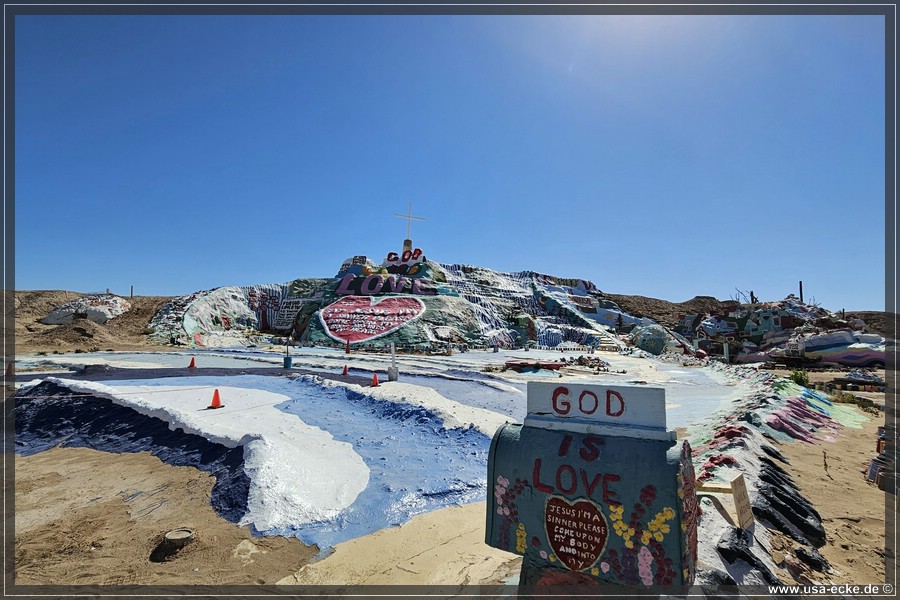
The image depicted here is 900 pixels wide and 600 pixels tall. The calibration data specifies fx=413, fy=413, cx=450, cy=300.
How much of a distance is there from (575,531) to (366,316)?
127ft

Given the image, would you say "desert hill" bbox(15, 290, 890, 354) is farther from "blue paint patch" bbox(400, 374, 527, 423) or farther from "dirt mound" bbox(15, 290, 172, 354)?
"blue paint patch" bbox(400, 374, 527, 423)

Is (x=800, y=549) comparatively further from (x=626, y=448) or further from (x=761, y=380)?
(x=761, y=380)

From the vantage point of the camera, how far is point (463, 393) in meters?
15.9

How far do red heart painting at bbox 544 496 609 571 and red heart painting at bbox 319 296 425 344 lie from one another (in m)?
34.6

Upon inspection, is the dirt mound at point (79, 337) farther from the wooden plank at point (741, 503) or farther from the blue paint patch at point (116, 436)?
the wooden plank at point (741, 503)

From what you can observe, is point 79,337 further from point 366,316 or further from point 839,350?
point 839,350

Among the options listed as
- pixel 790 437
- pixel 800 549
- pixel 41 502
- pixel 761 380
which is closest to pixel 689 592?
pixel 800 549

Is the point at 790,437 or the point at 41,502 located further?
the point at 790,437

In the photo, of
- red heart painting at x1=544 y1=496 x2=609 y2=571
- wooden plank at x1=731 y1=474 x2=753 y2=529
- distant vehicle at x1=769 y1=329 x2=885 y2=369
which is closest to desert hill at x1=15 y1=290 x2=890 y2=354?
distant vehicle at x1=769 y1=329 x2=885 y2=369

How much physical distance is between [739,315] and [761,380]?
135ft

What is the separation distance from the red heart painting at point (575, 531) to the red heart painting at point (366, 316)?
114 feet

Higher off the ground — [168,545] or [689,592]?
[689,592]

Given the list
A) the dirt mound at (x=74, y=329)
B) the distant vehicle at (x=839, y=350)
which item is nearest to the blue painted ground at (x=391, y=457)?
the dirt mound at (x=74, y=329)

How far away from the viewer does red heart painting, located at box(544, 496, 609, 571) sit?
10.2ft
